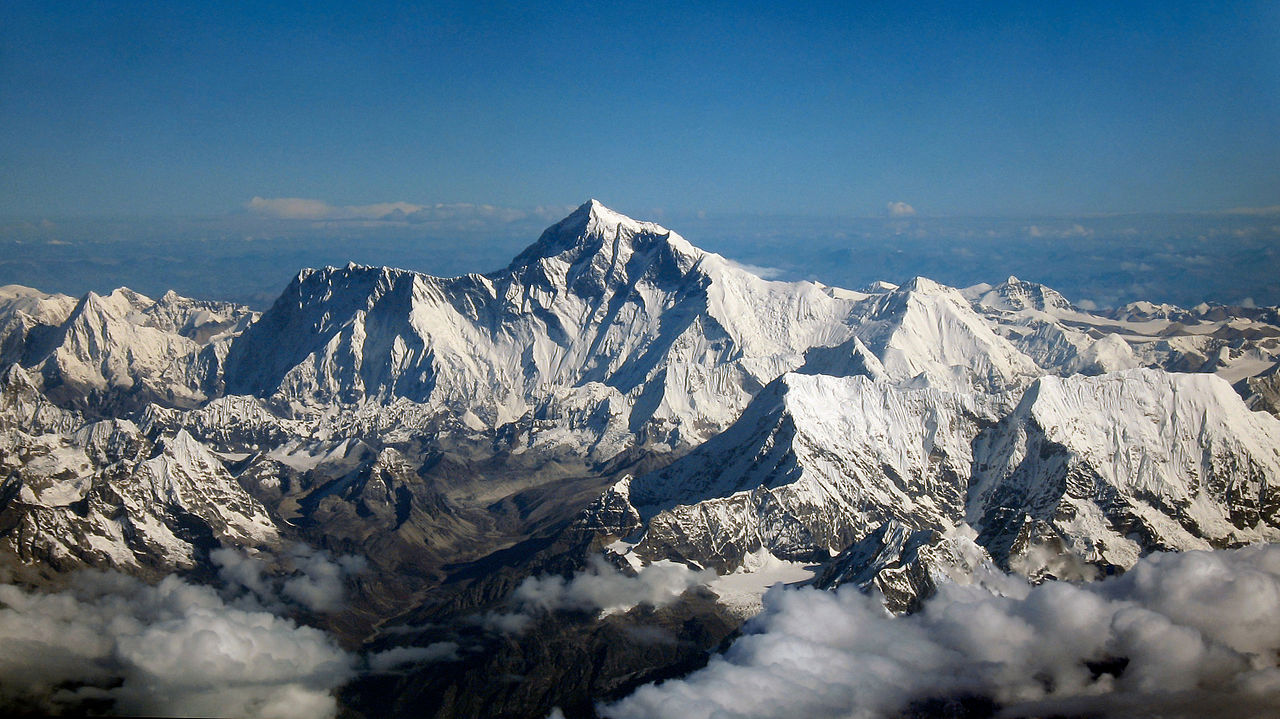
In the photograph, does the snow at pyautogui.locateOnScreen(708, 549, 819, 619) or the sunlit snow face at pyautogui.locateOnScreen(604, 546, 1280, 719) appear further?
the snow at pyautogui.locateOnScreen(708, 549, 819, 619)

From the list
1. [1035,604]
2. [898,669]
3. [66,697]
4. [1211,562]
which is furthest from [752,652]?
[66,697]

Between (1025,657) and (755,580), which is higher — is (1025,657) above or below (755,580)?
above

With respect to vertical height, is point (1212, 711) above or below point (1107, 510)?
above

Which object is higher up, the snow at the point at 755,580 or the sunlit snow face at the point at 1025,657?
the sunlit snow face at the point at 1025,657

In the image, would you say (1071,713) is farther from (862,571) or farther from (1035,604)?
(862,571)

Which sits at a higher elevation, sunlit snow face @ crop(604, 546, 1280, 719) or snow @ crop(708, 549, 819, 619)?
sunlit snow face @ crop(604, 546, 1280, 719)

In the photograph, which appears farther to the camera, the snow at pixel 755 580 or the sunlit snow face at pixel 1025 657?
the snow at pixel 755 580

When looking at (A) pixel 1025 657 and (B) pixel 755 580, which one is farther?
(B) pixel 755 580

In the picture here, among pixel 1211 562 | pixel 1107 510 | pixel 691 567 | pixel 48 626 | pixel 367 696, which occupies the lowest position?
pixel 367 696
